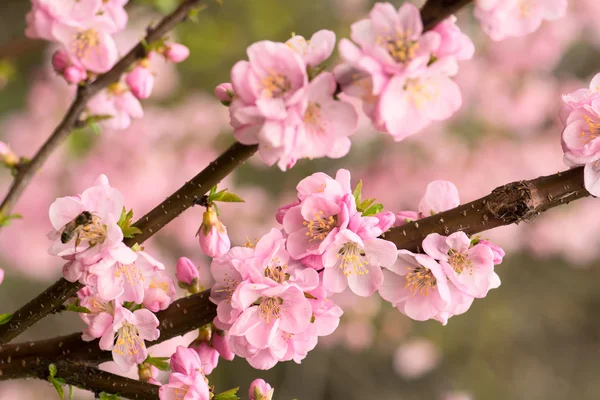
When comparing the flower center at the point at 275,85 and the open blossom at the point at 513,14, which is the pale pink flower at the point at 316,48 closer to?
the flower center at the point at 275,85

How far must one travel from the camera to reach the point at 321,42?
0.54m

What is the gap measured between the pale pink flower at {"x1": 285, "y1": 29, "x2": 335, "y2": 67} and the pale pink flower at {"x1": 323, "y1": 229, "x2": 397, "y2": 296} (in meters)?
0.16

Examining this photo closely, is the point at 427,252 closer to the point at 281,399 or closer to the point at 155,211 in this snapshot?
the point at 155,211

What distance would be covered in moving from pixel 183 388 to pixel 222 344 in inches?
3.4

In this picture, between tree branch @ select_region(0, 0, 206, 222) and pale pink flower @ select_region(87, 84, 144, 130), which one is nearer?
tree branch @ select_region(0, 0, 206, 222)

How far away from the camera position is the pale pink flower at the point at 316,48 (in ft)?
1.74

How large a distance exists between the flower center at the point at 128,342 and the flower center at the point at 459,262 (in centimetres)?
33

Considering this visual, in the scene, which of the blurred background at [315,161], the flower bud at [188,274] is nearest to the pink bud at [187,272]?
the flower bud at [188,274]

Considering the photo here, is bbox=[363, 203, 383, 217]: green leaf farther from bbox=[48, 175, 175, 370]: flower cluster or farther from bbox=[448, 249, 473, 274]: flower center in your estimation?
bbox=[48, 175, 175, 370]: flower cluster

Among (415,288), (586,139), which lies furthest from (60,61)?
(586,139)

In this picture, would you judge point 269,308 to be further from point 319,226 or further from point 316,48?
point 316,48

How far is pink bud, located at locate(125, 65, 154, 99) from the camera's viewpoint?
872 millimetres

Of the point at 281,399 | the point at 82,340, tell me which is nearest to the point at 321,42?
the point at 82,340

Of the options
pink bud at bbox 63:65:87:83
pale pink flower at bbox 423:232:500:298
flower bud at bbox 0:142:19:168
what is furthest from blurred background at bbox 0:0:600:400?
pale pink flower at bbox 423:232:500:298
